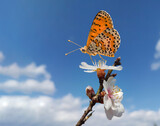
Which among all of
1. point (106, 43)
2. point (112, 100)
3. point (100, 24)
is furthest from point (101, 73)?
point (100, 24)

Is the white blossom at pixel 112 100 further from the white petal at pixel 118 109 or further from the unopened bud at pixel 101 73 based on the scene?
the unopened bud at pixel 101 73

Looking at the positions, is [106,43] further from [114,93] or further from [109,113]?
[109,113]

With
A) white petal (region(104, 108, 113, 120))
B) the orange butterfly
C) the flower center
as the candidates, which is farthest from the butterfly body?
white petal (region(104, 108, 113, 120))

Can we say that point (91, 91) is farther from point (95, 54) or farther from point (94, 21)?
point (94, 21)

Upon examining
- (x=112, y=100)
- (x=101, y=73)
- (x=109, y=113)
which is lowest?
(x=109, y=113)

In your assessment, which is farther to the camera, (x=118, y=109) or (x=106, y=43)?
(x=106, y=43)

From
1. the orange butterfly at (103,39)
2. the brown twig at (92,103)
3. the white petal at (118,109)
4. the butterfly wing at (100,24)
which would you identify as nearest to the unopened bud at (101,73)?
the brown twig at (92,103)

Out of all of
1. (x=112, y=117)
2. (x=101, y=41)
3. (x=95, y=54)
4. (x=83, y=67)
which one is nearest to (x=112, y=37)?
(x=101, y=41)

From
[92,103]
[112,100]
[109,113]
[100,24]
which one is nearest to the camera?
[92,103]
